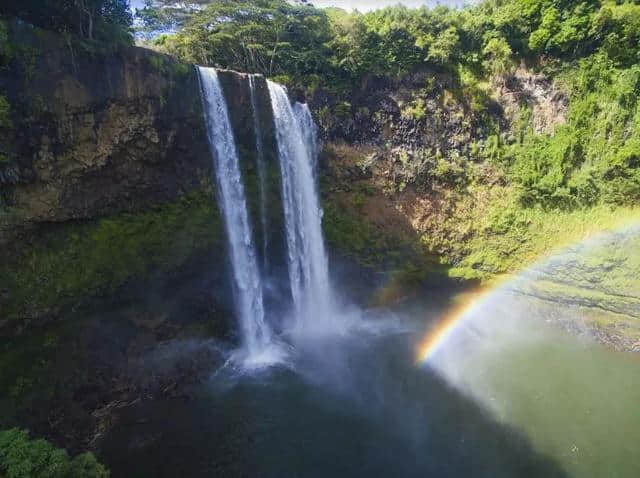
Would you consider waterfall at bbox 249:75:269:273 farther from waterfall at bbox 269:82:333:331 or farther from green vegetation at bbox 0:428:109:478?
green vegetation at bbox 0:428:109:478

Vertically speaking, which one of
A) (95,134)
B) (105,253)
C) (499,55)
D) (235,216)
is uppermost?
(499,55)

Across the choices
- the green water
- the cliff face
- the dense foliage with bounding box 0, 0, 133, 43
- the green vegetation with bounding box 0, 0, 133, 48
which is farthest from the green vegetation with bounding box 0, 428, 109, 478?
the green water

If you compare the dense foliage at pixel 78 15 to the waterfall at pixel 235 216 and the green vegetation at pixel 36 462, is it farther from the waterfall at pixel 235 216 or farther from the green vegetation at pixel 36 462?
the green vegetation at pixel 36 462

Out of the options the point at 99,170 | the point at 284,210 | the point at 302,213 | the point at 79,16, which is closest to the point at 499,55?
the point at 302,213

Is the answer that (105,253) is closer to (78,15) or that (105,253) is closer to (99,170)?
(99,170)

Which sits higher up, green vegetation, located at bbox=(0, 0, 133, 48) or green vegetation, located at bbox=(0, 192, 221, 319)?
green vegetation, located at bbox=(0, 0, 133, 48)

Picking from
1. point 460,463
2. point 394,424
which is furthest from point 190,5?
point 460,463

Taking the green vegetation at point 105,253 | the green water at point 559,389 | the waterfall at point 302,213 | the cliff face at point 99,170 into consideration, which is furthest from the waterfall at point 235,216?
the green water at point 559,389
